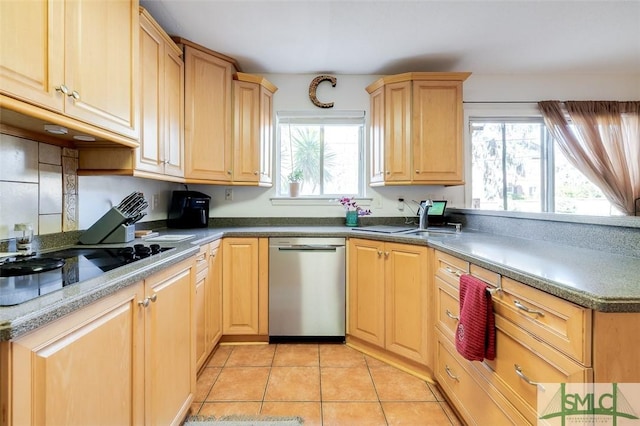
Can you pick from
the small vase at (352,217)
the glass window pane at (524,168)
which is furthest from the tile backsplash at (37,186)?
the glass window pane at (524,168)

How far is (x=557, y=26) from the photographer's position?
2217 mm

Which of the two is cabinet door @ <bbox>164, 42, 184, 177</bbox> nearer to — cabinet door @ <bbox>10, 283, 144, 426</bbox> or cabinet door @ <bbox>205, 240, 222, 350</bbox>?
cabinet door @ <bbox>205, 240, 222, 350</bbox>

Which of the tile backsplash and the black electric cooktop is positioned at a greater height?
the tile backsplash

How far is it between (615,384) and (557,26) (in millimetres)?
2593

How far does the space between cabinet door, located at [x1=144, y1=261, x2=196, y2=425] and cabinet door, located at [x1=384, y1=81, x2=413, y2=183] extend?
1.87m

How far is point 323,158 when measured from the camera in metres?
3.05

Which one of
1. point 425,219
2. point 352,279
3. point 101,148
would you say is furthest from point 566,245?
point 101,148

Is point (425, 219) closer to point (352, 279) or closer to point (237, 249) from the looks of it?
point (352, 279)

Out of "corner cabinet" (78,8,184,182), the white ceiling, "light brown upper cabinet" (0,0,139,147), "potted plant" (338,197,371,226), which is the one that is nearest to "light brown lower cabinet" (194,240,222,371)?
"corner cabinet" (78,8,184,182)

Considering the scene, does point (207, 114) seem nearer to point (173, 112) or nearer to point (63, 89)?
point (173, 112)

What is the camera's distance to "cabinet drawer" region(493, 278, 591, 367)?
2.66 feet

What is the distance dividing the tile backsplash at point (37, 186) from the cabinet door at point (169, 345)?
0.71 meters

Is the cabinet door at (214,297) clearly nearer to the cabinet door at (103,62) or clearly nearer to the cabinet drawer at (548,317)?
the cabinet door at (103,62)

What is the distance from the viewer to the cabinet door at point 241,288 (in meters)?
2.29
